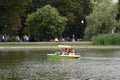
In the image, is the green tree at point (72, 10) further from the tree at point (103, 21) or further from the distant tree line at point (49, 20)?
the tree at point (103, 21)

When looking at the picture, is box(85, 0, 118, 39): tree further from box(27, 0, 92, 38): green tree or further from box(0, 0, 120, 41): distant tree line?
box(27, 0, 92, 38): green tree

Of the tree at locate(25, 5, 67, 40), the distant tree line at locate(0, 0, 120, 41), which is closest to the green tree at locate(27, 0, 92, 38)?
the distant tree line at locate(0, 0, 120, 41)

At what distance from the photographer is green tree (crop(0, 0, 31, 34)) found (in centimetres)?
8799

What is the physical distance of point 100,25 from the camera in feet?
283

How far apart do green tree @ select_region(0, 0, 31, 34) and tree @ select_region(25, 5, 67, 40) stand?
10.7 feet

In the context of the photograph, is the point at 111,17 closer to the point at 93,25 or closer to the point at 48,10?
Result: the point at 93,25

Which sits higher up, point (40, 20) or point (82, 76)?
point (40, 20)

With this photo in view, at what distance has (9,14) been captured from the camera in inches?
3501

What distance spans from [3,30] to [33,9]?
14941 mm

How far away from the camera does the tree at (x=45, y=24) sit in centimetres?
8881

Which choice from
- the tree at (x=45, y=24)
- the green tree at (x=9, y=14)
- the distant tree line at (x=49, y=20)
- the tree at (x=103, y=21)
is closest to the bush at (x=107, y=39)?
the tree at (x=103, y=21)

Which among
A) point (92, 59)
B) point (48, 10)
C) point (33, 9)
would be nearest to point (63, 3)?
point (33, 9)

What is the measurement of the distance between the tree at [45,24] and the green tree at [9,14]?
3256 millimetres

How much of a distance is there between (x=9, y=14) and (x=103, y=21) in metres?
18.6
